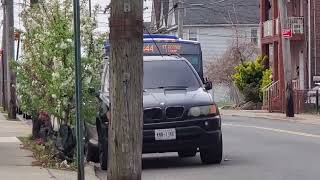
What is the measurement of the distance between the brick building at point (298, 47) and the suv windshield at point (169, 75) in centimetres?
2357

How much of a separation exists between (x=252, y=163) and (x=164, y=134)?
1833mm

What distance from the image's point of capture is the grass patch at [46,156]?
42.5 ft

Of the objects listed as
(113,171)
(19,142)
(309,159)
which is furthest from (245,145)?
(113,171)

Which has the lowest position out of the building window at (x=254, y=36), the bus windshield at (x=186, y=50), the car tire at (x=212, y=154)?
the car tire at (x=212, y=154)

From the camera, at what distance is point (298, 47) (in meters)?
43.2

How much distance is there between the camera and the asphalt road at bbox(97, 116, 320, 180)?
1203 cm

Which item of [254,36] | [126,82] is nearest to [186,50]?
[126,82]

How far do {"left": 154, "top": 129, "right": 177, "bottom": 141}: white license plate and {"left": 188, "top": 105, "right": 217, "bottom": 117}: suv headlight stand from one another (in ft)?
1.36

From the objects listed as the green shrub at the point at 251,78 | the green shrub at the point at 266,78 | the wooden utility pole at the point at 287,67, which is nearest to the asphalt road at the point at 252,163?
the wooden utility pole at the point at 287,67

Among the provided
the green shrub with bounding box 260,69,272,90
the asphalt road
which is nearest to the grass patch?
the asphalt road

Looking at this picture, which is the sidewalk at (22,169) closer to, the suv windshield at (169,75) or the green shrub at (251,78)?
the suv windshield at (169,75)

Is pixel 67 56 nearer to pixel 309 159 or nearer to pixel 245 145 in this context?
pixel 309 159

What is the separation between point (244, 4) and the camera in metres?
61.7

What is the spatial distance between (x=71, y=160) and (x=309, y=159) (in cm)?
413
